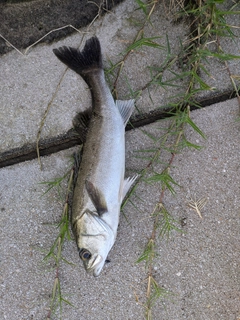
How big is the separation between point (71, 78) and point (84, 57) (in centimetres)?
25

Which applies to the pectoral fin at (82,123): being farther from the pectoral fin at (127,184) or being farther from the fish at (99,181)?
the pectoral fin at (127,184)

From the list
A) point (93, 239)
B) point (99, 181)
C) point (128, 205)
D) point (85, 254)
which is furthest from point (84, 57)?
point (85, 254)

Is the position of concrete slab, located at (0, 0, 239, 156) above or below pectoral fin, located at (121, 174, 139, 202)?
above

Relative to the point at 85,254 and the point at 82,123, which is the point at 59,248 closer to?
the point at 85,254

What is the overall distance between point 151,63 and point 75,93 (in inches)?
26.3

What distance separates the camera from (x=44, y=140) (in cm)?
308

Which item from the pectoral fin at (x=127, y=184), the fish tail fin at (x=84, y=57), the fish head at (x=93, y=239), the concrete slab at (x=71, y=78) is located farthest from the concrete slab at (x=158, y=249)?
the fish tail fin at (x=84, y=57)

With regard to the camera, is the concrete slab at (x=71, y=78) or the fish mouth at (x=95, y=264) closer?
the fish mouth at (x=95, y=264)

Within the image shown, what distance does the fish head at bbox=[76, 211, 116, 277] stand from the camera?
2.61 meters

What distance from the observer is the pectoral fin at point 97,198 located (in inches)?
102

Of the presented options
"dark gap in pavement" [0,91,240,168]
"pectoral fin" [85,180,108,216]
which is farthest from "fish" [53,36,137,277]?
"dark gap in pavement" [0,91,240,168]

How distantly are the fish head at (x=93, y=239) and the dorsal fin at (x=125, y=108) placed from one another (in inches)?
30.4

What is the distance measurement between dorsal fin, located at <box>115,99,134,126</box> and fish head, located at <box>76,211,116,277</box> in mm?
773

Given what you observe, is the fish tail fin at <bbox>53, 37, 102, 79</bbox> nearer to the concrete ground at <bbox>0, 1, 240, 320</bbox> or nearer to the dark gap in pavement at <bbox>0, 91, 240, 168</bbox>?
the concrete ground at <bbox>0, 1, 240, 320</bbox>
